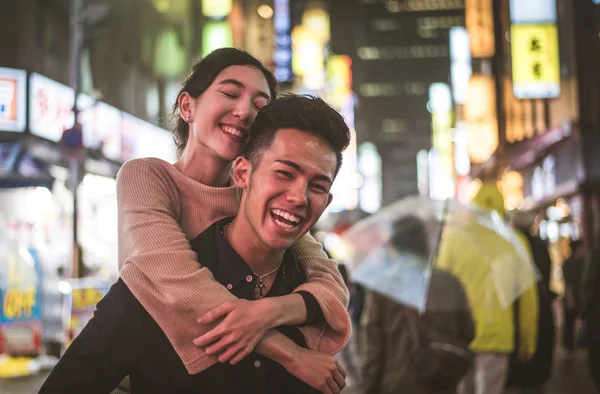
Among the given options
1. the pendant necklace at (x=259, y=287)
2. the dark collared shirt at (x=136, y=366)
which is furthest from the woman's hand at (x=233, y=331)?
the pendant necklace at (x=259, y=287)

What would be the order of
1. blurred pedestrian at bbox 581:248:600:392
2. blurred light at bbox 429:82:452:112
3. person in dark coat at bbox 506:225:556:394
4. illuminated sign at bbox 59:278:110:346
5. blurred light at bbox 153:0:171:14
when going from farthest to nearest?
1. blurred light at bbox 429:82:452:112
2. blurred light at bbox 153:0:171:14
3. illuminated sign at bbox 59:278:110:346
4. blurred pedestrian at bbox 581:248:600:392
5. person in dark coat at bbox 506:225:556:394

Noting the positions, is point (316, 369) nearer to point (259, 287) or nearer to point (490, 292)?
point (259, 287)

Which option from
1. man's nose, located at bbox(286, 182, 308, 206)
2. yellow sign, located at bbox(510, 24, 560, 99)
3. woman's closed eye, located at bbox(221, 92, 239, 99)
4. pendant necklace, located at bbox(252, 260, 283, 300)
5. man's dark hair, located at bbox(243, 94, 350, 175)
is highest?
Result: yellow sign, located at bbox(510, 24, 560, 99)

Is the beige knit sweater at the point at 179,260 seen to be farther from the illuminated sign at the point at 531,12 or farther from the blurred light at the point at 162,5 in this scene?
the blurred light at the point at 162,5

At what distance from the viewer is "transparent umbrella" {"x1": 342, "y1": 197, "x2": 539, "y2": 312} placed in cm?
680

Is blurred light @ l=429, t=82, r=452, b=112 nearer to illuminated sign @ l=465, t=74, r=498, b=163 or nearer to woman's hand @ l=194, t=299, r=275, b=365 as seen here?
illuminated sign @ l=465, t=74, r=498, b=163

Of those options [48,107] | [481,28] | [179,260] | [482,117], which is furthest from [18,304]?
[481,28]

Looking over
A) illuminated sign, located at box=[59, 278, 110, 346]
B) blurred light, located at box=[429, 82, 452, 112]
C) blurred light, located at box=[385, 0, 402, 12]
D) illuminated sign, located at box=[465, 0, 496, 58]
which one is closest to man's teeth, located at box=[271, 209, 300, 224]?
illuminated sign, located at box=[59, 278, 110, 346]

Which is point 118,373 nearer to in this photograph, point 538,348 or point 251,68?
point 251,68

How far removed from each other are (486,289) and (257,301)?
15.6 ft

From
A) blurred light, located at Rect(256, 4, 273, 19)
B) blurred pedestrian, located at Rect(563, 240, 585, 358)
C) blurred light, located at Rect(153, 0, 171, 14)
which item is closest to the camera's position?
blurred pedestrian, located at Rect(563, 240, 585, 358)

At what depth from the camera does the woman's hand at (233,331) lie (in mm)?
2266

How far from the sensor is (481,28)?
36.0 metres

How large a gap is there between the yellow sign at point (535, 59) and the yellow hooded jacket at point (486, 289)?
1445 centimetres
